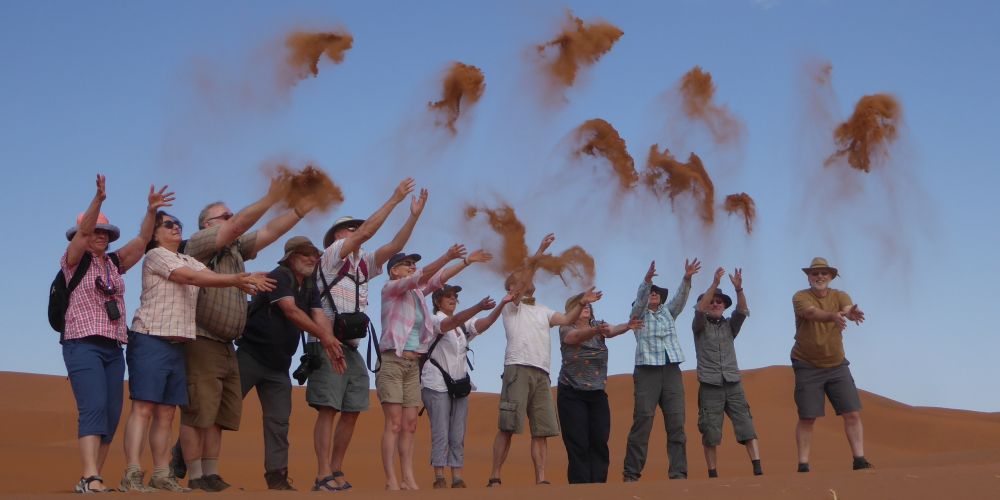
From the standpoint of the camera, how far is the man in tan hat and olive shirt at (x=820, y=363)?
10.1m

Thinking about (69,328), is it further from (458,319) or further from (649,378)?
(649,378)

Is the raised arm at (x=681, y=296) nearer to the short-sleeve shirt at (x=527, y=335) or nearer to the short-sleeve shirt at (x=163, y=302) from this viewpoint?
the short-sleeve shirt at (x=527, y=335)

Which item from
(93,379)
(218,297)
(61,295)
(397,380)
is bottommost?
(93,379)

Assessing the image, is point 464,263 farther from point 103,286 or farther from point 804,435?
point 804,435

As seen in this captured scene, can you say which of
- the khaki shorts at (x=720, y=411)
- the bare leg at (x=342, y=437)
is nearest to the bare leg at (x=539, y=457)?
the khaki shorts at (x=720, y=411)

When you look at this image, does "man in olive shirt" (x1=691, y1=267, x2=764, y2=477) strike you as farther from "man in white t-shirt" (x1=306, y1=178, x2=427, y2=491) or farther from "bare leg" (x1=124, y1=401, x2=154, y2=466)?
"bare leg" (x1=124, y1=401, x2=154, y2=466)

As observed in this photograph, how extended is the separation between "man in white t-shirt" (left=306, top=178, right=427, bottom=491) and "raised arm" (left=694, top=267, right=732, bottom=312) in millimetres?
3679

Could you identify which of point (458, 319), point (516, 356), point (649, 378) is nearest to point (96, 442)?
point (458, 319)

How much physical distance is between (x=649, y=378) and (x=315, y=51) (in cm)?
472

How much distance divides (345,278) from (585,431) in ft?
10.5

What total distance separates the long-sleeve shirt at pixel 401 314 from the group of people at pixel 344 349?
2cm

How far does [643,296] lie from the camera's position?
→ 10961 millimetres

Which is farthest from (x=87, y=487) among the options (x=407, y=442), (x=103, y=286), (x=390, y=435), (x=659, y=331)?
(x=659, y=331)

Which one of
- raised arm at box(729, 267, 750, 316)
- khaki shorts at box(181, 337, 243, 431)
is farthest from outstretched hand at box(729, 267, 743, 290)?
khaki shorts at box(181, 337, 243, 431)
